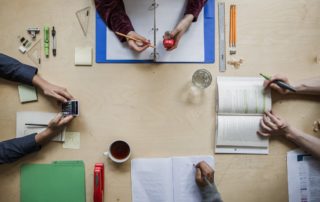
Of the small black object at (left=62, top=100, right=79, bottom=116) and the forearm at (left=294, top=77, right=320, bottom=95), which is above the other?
the forearm at (left=294, top=77, right=320, bottom=95)

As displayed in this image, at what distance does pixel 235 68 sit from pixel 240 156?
1.14ft

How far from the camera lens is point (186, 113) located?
4.00 ft

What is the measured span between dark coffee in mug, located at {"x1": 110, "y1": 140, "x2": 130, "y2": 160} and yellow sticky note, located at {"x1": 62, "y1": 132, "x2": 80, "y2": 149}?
5.6 inches

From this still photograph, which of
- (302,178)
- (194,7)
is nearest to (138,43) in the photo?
(194,7)

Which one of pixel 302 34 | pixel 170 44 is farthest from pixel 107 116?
pixel 302 34

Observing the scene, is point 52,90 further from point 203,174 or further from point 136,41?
point 203,174

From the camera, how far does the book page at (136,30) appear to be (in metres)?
1.21

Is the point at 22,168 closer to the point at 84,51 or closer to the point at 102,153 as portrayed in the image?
the point at 102,153

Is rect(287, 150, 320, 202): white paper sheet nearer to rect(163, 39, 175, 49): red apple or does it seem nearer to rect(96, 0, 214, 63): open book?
rect(96, 0, 214, 63): open book

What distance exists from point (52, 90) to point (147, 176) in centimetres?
49

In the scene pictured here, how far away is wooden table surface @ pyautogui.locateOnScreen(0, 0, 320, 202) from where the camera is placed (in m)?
1.22

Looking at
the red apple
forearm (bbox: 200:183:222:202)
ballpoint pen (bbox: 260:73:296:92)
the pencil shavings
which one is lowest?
forearm (bbox: 200:183:222:202)

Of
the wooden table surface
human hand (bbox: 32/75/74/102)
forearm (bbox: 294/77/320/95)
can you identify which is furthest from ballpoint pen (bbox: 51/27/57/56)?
forearm (bbox: 294/77/320/95)

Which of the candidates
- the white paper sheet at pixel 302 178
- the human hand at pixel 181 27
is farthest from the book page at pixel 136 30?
the white paper sheet at pixel 302 178
